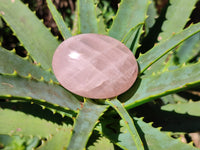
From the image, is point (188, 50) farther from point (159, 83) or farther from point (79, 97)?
point (79, 97)

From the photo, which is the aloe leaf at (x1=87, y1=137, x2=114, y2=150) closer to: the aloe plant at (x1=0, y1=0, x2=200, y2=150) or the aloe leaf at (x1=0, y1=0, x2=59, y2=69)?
the aloe plant at (x1=0, y1=0, x2=200, y2=150)

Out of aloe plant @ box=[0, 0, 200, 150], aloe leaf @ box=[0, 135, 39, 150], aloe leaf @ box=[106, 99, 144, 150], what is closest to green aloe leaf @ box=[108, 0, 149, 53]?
aloe plant @ box=[0, 0, 200, 150]

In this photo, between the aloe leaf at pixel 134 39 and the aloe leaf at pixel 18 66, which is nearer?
the aloe leaf at pixel 18 66

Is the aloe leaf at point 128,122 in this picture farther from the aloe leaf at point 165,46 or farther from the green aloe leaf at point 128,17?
the green aloe leaf at point 128,17

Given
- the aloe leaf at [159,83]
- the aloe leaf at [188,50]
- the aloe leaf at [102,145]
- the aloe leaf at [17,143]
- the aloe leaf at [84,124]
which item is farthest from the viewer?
the aloe leaf at [188,50]

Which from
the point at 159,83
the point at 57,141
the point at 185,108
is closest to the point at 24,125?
the point at 57,141

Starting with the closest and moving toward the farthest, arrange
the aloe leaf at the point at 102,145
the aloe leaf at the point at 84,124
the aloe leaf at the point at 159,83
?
the aloe leaf at the point at 84,124, the aloe leaf at the point at 159,83, the aloe leaf at the point at 102,145

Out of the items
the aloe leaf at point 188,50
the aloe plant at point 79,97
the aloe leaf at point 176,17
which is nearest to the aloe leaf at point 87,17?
the aloe plant at point 79,97
